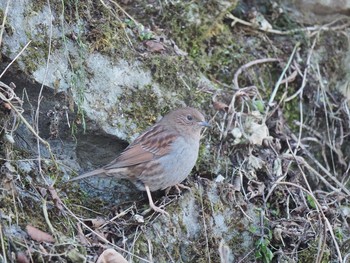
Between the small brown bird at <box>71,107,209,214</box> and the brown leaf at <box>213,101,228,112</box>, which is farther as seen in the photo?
the brown leaf at <box>213,101,228,112</box>

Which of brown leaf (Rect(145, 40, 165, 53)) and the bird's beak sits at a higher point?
brown leaf (Rect(145, 40, 165, 53))

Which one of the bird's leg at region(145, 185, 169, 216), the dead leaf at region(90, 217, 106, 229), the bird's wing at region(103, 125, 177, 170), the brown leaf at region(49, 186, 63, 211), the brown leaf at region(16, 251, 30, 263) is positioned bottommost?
the dead leaf at region(90, 217, 106, 229)

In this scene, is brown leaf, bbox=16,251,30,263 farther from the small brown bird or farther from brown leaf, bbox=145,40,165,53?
brown leaf, bbox=145,40,165,53

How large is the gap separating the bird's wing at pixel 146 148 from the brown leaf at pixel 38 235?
0.98m

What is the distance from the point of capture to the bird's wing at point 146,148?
530 centimetres

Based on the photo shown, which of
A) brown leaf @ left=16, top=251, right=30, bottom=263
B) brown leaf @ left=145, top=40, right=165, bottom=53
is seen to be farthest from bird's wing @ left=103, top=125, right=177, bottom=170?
brown leaf @ left=16, top=251, right=30, bottom=263

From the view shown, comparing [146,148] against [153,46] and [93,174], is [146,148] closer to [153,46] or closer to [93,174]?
[93,174]

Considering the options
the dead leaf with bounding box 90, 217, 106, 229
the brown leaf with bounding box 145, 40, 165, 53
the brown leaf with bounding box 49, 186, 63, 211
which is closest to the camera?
the brown leaf with bounding box 49, 186, 63, 211

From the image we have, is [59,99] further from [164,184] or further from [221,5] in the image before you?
[221,5]

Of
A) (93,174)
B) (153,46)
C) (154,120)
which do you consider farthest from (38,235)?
(153,46)

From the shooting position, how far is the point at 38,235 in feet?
14.3

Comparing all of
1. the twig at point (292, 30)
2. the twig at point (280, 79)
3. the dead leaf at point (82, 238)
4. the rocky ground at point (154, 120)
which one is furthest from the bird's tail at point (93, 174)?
the twig at point (292, 30)

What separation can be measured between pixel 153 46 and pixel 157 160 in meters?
1.31

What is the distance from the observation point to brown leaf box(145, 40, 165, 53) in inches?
245
